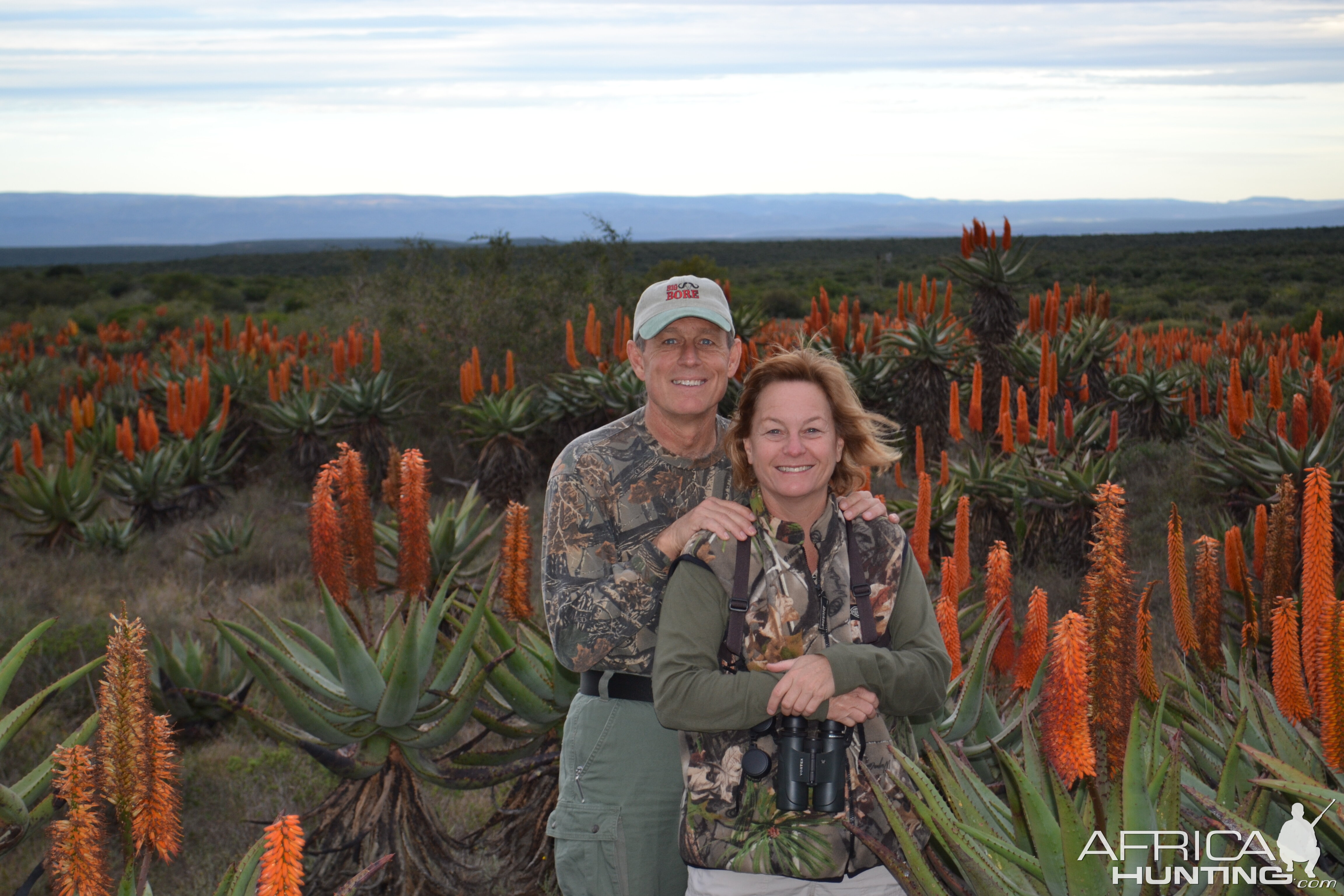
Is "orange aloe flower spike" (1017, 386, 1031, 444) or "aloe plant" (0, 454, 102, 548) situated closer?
"orange aloe flower spike" (1017, 386, 1031, 444)

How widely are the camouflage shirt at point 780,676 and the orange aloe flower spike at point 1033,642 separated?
917 millimetres

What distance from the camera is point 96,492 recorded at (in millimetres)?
10391

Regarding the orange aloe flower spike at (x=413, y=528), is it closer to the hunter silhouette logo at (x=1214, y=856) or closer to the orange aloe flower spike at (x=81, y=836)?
the orange aloe flower spike at (x=81, y=836)

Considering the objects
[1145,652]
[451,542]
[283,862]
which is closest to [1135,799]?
[1145,652]

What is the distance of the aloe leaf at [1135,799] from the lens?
2.07 metres

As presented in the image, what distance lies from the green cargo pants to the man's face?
Result: 874 millimetres

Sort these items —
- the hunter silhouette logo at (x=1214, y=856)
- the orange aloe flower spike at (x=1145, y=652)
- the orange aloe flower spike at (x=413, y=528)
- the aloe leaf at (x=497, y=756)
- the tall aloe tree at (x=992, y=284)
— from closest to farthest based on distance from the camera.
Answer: the hunter silhouette logo at (x=1214, y=856), the orange aloe flower spike at (x=1145, y=652), the orange aloe flower spike at (x=413, y=528), the aloe leaf at (x=497, y=756), the tall aloe tree at (x=992, y=284)

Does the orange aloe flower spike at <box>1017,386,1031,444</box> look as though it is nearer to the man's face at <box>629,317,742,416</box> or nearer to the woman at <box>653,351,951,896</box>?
the man's face at <box>629,317,742,416</box>

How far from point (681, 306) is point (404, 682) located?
179 cm

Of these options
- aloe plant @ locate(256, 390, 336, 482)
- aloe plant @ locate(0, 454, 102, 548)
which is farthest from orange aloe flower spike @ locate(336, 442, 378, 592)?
aloe plant @ locate(256, 390, 336, 482)

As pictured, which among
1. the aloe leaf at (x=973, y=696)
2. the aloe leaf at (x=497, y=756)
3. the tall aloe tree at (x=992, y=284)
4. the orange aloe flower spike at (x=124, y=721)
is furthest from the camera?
the tall aloe tree at (x=992, y=284)

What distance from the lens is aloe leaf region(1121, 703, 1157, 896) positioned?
207 centimetres

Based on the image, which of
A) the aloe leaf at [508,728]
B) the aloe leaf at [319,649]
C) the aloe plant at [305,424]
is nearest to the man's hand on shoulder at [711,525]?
the aloe leaf at [508,728]

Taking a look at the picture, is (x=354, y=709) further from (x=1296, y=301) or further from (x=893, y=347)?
(x=1296, y=301)
